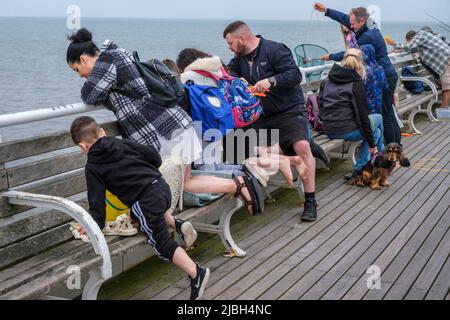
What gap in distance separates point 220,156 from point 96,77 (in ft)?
4.09

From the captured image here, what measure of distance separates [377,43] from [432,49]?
3.10 m

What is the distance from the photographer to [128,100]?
4.40 metres

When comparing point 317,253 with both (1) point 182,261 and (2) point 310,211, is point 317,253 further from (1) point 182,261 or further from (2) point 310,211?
(1) point 182,261

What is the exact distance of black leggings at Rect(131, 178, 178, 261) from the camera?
3916 millimetres

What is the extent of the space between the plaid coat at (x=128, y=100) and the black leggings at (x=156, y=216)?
1.87 ft

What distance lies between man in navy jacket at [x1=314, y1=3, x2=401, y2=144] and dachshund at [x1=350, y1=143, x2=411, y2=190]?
1.22 metres

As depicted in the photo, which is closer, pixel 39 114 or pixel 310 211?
pixel 39 114

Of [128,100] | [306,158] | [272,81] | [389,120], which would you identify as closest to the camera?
[128,100]

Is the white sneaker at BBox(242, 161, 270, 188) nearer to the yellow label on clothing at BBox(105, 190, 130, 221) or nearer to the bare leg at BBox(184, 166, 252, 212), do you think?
the bare leg at BBox(184, 166, 252, 212)

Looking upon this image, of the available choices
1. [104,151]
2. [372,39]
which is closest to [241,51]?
[104,151]

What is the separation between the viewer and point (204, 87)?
191 inches

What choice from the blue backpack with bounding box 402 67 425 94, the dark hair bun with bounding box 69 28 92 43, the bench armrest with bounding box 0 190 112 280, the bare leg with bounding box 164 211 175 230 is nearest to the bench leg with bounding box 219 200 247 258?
the bare leg with bounding box 164 211 175 230

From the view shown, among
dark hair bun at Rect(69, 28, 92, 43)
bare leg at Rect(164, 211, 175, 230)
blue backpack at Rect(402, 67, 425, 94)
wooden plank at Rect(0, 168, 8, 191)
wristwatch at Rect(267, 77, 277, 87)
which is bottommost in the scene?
blue backpack at Rect(402, 67, 425, 94)
